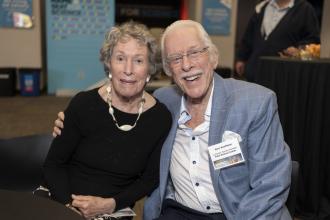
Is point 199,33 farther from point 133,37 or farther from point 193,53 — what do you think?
point 133,37

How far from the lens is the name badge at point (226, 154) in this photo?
1601mm

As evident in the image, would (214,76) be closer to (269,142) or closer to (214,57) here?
→ (214,57)

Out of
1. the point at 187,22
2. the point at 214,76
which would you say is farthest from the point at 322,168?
the point at 187,22

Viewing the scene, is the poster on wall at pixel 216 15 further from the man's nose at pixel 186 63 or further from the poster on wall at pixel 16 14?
the man's nose at pixel 186 63

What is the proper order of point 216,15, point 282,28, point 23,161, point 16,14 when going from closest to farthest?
1. point 23,161
2. point 282,28
3. point 16,14
4. point 216,15

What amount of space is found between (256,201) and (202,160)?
0.28 meters

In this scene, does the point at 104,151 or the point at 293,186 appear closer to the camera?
the point at 293,186

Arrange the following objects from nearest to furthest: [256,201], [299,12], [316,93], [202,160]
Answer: [256,201] → [202,160] → [316,93] → [299,12]

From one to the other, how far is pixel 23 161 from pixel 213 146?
926 mm

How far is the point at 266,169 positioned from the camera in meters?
1.58

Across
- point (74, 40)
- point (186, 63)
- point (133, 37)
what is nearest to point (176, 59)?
point (186, 63)

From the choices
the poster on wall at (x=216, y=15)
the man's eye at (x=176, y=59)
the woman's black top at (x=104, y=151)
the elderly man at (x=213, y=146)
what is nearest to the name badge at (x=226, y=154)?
the elderly man at (x=213, y=146)

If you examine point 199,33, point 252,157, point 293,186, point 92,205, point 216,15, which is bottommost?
point 92,205

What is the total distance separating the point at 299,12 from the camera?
388 centimetres
